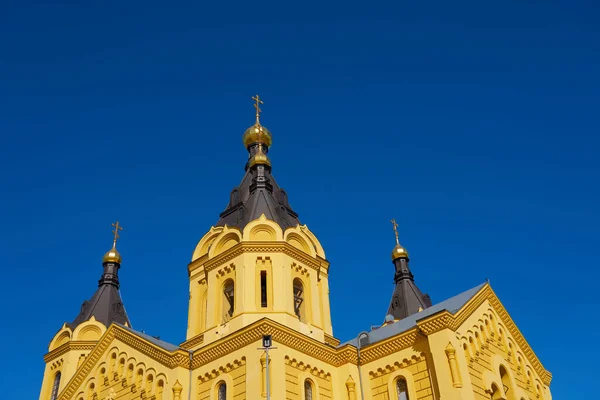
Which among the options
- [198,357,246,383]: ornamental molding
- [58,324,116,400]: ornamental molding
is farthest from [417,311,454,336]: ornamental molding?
[58,324,116,400]: ornamental molding

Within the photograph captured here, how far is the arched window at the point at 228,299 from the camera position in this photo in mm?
22672

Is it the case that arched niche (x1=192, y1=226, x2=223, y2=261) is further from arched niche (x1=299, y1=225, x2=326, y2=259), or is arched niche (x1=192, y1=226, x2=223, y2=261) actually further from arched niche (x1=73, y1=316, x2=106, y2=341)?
arched niche (x1=73, y1=316, x2=106, y2=341)

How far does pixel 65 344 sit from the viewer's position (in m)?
30.2

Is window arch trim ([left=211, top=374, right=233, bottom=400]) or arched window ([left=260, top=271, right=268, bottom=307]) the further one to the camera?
arched window ([left=260, top=271, right=268, bottom=307])

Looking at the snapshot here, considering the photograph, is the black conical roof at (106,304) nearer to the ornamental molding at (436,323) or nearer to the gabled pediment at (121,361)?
the gabled pediment at (121,361)

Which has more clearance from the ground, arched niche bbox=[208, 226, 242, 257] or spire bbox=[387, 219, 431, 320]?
spire bbox=[387, 219, 431, 320]

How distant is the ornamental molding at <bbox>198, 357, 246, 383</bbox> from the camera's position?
19.7m

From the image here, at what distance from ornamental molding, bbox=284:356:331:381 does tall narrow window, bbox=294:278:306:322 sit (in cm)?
257

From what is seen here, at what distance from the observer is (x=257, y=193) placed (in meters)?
25.5

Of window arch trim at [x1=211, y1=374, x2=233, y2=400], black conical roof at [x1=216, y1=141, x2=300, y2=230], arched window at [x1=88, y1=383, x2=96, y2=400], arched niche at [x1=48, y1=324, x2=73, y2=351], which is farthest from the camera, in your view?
arched niche at [x1=48, y1=324, x2=73, y2=351]

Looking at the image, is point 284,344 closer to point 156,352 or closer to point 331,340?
point 331,340

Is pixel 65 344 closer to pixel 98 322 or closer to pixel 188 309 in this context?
pixel 98 322

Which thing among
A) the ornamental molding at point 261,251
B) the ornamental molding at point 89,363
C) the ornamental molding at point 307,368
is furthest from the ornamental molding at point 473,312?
the ornamental molding at point 89,363

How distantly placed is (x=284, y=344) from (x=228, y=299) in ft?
13.1
